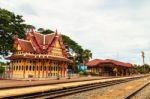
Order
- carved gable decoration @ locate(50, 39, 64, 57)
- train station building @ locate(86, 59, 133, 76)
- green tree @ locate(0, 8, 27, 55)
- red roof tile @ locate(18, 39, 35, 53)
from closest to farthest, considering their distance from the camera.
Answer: green tree @ locate(0, 8, 27, 55) < red roof tile @ locate(18, 39, 35, 53) < carved gable decoration @ locate(50, 39, 64, 57) < train station building @ locate(86, 59, 133, 76)

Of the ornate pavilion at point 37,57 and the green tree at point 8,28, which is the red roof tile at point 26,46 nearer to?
the ornate pavilion at point 37,57

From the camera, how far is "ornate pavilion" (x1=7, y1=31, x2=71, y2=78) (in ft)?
175

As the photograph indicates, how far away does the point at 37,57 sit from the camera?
5400 cm

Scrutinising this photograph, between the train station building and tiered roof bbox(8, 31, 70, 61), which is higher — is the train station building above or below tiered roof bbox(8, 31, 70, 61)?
below

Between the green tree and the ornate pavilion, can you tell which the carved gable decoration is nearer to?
the ornate pavilion

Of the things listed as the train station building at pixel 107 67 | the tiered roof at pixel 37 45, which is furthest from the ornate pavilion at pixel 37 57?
the train station building at pixel 107 67

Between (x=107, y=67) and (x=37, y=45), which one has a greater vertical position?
(x=37, y=45)

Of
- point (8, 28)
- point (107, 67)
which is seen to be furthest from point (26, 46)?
point (107, 67)

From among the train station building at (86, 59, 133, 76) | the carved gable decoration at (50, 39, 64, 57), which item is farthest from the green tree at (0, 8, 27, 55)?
the train station building at (86, 59, 133, 76)

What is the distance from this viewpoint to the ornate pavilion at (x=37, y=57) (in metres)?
53.4

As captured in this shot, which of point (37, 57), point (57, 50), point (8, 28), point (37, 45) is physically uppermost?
point (8, 28)

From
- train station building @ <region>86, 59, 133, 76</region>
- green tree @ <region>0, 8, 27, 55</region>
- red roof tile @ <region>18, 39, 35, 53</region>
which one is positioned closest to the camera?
green tree @ <region>0, 8, 27, 55</region>

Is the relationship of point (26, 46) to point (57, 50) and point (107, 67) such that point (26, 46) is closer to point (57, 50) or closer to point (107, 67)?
point (57, 50)

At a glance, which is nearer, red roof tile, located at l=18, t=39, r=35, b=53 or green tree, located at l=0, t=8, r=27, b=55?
green tree, located at l=0, t=8, r=27, b=55
